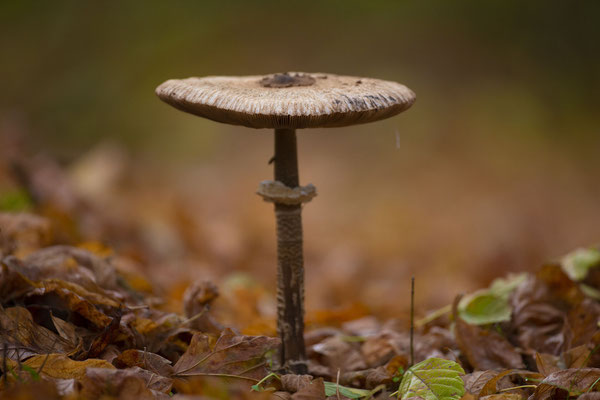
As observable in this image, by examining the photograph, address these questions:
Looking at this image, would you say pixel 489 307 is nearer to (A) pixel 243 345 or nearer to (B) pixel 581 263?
(B) pixel 581 263

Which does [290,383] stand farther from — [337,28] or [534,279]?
[337,28]

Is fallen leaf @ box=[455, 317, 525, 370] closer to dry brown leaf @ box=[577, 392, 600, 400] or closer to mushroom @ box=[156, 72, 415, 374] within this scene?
dry brown leaf @ box=[577, 392, 600, 400]

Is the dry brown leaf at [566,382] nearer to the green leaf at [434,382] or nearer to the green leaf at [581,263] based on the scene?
the green leaf at [434,382]

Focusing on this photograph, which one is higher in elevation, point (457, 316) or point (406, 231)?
point (457, 316)

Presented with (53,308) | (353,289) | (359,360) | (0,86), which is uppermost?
(0,86)

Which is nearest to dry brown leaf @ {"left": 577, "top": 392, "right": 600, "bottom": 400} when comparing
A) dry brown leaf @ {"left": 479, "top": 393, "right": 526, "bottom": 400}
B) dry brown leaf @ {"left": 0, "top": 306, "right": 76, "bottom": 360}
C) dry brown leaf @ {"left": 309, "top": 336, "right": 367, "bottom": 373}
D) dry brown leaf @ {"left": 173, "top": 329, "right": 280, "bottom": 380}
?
dry brown leaf @ {"left": 479, "top": 393, "right": 526, "bottom": 400}

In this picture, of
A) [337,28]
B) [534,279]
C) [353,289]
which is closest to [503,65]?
[337,28]

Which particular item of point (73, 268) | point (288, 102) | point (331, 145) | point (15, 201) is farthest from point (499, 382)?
point (331, 145)
